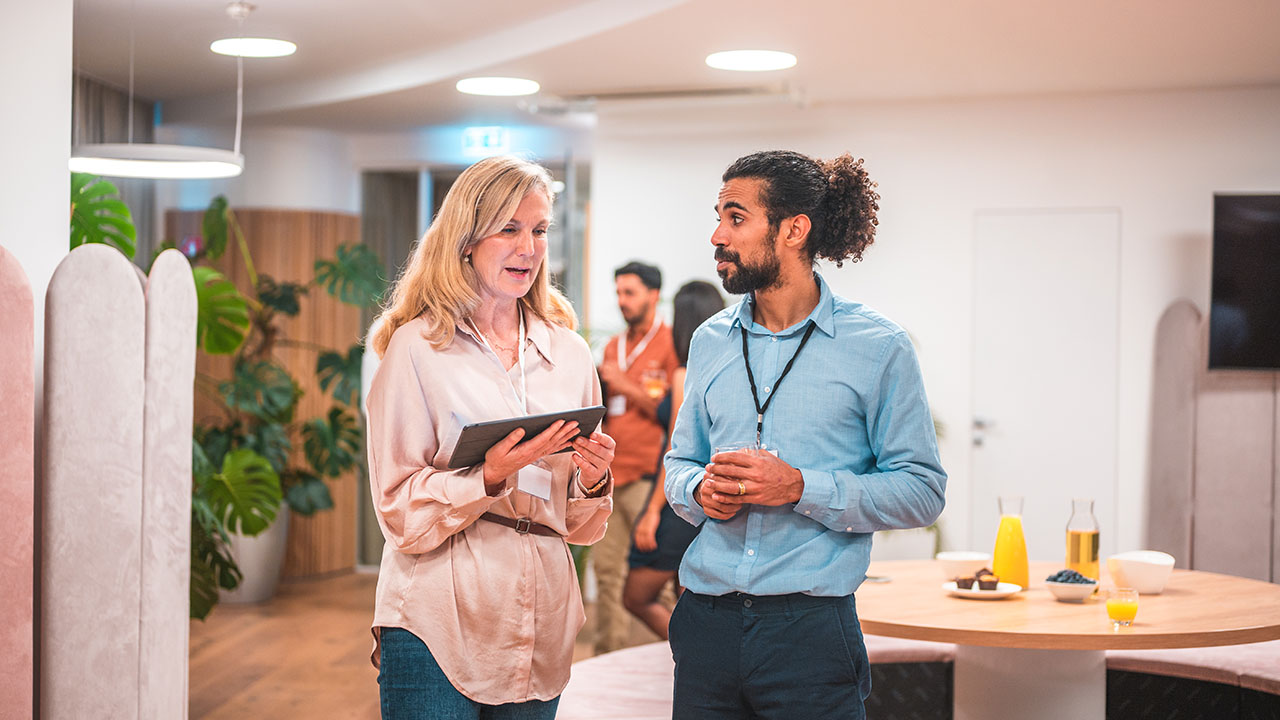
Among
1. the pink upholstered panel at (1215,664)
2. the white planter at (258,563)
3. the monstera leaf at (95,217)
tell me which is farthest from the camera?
the white planter at (258,563)

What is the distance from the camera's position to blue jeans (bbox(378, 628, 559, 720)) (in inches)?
77.9

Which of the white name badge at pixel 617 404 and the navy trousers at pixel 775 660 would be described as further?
the white name badge at pixel 617 404

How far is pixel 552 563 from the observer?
2.08m

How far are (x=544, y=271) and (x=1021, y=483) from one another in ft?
14.3

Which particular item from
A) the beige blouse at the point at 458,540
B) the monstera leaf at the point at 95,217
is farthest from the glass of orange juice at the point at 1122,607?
the monstera leaf at the point at 95,217

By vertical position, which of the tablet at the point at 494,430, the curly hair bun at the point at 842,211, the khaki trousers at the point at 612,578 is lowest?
the khaki trousers at the point at 612,578

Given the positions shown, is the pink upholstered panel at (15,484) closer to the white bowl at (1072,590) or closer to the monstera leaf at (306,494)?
the white bowl at (1072,590)

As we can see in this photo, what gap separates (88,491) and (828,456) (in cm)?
215

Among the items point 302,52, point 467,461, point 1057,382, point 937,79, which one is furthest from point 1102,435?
point 467,461

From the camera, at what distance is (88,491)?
320 cm

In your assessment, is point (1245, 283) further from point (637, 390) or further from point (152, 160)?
point (152, 160)

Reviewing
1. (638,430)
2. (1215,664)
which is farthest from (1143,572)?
(638,430)

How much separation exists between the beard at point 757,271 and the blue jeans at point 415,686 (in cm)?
80

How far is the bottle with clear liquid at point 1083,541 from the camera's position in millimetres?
3156
